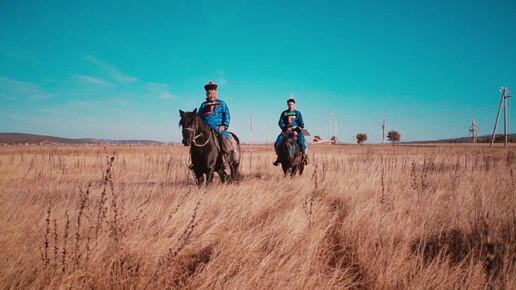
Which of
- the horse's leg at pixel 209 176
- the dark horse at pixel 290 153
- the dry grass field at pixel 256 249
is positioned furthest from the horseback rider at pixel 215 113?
the dry grass field at pixel 256 249

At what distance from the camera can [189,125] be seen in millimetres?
6152

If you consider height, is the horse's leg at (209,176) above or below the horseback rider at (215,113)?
below

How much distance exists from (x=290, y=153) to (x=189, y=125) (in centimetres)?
382

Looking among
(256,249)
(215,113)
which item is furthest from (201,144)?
(256,249)

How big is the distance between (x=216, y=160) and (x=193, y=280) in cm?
525

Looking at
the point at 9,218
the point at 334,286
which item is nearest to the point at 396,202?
the point at 334,286

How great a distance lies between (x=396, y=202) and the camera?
4.43 m

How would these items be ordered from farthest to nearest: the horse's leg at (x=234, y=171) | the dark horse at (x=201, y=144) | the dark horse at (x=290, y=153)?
the dark horse at (x=290, y=153)
the horse's leg at (x=234, y=171)
the dark horse at (x=201, y=144)

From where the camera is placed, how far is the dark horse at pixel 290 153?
28.3 feet

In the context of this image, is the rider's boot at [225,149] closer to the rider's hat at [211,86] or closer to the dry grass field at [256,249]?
the rider's hat at [211,86]

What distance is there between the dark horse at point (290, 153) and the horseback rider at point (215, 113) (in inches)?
78.9

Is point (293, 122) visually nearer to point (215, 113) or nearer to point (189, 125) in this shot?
point (215, 113)

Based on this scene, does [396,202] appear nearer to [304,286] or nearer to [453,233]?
[453,233]

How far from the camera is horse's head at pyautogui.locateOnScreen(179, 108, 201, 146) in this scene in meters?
6.00
